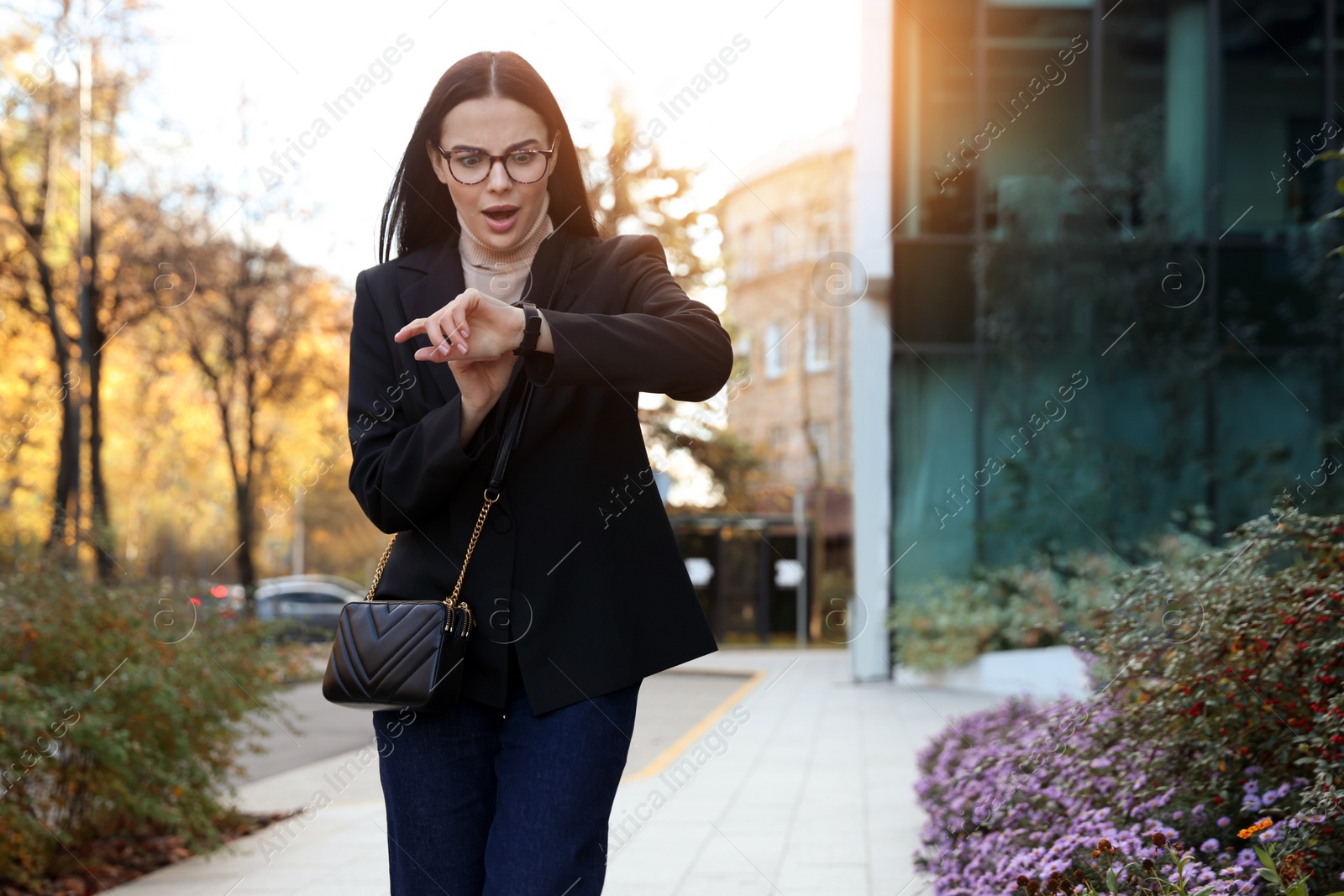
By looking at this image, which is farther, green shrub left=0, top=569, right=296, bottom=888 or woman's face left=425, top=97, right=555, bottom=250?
green shrub left=0, top=569, right=296, bottom=888

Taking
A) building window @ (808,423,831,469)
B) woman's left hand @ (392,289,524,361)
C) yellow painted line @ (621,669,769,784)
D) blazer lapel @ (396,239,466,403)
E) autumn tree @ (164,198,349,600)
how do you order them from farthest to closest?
building window @ (808,423,831,469), autumn tree @ (164,198,349,600), yellow painted line @ (621,669,769,784), blazer lapel @ (396,239,466,403), woman's left hand @ (392,289,524,361)

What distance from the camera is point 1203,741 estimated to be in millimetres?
3555

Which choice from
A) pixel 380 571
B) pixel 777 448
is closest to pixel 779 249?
pixel 777 448

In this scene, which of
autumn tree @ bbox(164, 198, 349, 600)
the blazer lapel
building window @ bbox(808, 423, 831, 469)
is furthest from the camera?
building window @ bbox(808, 423, 831, 469)

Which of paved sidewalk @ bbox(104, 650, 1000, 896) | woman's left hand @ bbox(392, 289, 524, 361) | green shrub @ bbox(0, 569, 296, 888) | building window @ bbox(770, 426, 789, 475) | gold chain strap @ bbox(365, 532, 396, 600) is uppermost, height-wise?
building window @ bbox(770, 426, 789, 475)

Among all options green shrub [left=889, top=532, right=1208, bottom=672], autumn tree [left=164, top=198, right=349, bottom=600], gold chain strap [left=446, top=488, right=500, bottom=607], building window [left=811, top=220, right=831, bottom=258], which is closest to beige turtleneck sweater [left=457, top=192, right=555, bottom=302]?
gold chain strap [left=446, top=488, right=500, bottom=607]

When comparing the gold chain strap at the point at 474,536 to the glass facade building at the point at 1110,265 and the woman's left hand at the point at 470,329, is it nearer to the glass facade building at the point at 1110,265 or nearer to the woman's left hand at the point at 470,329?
the woman's left hand at the point at 470,329

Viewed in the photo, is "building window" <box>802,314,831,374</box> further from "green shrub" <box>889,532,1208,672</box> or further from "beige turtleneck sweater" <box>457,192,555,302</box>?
"beige turtleneck sweater" <box>457,192,555,302</box>

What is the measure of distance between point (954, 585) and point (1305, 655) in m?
11.9

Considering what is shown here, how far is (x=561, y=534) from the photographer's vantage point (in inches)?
78.7

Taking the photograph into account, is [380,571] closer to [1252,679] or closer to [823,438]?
[1252,679]

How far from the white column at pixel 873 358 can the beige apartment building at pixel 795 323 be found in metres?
17.5

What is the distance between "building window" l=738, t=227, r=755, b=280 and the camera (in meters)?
39.4

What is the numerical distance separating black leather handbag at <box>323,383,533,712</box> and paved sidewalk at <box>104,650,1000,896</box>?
3.51 meters
